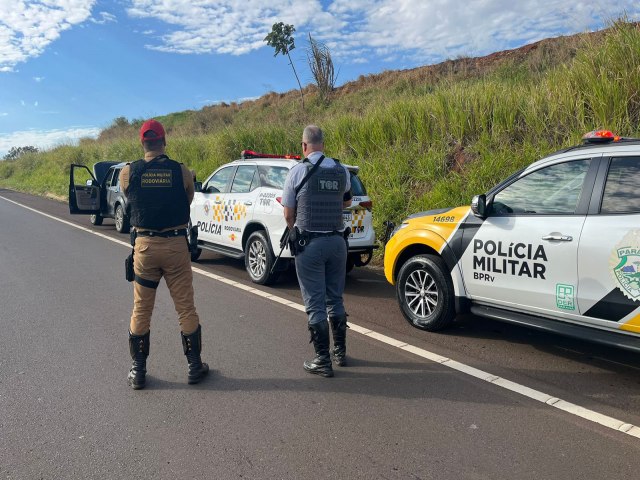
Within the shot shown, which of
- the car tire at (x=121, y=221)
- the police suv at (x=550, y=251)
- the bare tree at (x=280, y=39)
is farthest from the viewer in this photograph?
the bare tree at (x=280, y=39)

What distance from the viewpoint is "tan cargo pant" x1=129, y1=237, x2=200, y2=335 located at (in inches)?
160

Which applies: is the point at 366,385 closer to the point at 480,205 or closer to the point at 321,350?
the point at 321,350

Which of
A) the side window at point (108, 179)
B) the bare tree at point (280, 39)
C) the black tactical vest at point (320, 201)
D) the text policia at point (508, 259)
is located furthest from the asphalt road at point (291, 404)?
the bare tree at point (280, 39)

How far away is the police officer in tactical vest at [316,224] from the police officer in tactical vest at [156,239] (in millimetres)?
881

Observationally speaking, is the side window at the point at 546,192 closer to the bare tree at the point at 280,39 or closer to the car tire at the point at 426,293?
the car tire at the point at 426,293

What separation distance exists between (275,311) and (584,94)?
6547 millimetres

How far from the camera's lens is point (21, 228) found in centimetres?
1350

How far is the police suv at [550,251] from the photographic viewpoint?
151 inches

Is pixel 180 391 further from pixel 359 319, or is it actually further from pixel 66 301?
pixel 66 301

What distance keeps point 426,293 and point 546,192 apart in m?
1.58

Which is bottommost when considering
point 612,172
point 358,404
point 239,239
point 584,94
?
point 358,404

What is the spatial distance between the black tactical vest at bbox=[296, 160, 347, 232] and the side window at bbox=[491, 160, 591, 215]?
158 cm

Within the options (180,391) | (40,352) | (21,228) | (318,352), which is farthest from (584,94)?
(21,228)

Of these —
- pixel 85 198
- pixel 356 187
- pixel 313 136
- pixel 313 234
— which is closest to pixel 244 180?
pixel 356 187
